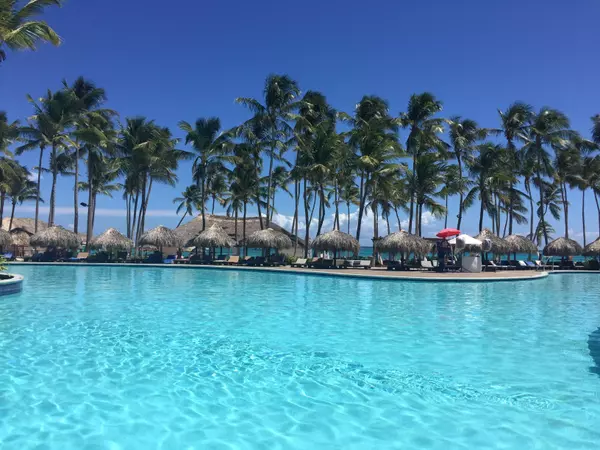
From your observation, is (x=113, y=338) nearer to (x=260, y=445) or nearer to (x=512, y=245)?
(x=260, y=445)

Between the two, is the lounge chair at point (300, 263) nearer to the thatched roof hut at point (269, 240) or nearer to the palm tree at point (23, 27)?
the thatched roof hut at point (269, 240)

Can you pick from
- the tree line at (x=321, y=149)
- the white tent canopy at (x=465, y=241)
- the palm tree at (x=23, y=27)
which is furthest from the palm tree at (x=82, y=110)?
the white tent canopy at (x=465, y=241)

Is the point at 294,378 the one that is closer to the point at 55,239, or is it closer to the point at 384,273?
the point at 384,273

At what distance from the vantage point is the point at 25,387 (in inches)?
211

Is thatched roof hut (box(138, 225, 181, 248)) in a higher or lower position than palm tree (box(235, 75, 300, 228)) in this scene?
lower

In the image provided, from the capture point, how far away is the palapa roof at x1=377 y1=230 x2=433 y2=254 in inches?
1030

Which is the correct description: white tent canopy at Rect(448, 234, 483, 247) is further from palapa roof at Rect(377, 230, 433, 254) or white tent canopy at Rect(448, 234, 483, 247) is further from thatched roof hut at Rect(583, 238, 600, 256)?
thatched roof hut at Rect(583, 238, 600, 256)

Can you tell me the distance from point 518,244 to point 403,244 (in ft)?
37.2

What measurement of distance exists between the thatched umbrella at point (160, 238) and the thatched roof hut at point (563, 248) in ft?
91.8

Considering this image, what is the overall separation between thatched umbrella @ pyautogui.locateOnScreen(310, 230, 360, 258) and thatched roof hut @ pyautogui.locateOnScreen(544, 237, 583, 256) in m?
16.2

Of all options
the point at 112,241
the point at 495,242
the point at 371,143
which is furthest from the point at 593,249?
the point at 112,241

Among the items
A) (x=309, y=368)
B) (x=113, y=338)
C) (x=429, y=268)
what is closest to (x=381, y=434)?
(x=309, y=368)

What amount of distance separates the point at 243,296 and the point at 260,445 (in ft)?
33.6

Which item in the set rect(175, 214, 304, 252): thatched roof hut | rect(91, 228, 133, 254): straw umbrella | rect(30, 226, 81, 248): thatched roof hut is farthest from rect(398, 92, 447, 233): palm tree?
rect(30, 226, 81, 248): thatched roof hut
